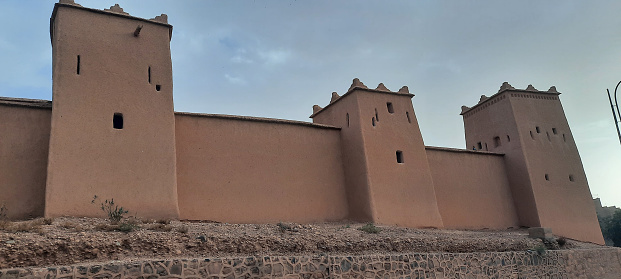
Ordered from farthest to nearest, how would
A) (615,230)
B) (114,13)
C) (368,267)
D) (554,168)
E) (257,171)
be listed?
(615,230) → (554,168) → (257,171) → (114,13) → (368,267)

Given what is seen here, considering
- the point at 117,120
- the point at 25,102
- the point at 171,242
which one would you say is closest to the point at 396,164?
the point at 117,120

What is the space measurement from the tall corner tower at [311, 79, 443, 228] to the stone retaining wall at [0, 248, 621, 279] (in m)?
4.16

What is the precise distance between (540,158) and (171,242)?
17.2m

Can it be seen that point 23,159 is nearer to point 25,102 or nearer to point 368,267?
point 25,102

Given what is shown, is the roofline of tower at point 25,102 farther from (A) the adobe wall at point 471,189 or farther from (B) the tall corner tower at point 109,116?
(A) the adobe wall at point 471,189

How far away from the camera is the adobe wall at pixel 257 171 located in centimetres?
1388

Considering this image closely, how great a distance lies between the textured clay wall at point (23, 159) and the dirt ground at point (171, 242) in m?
1.41

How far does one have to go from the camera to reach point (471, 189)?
762 inches

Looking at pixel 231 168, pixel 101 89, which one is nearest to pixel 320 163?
pixel 231 168

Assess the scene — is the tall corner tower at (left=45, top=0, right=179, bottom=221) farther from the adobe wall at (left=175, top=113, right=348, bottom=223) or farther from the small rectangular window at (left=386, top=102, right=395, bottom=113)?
the small rectangular window at (left=386, top=102, right=395, bottom=113)

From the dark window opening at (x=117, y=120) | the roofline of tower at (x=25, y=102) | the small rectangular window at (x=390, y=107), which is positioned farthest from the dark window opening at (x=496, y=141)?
the roofline of tower at (x=25, y=102)

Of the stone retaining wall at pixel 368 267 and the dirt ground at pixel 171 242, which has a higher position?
the dirt ground at pixel 171 242

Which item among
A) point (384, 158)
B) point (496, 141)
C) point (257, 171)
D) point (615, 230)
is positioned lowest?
point (615, 230)

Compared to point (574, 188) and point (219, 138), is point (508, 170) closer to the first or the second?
point (574, 188)
